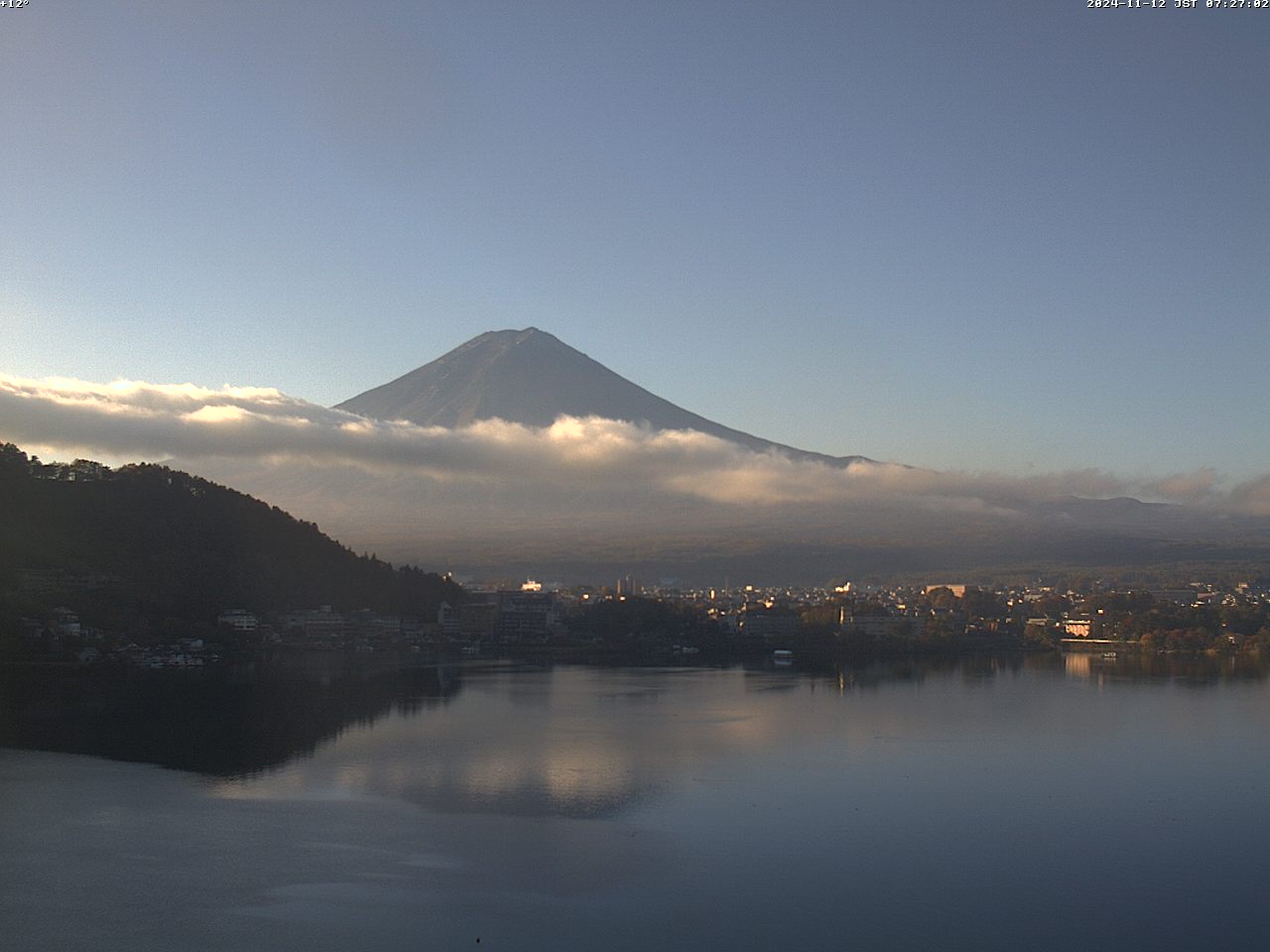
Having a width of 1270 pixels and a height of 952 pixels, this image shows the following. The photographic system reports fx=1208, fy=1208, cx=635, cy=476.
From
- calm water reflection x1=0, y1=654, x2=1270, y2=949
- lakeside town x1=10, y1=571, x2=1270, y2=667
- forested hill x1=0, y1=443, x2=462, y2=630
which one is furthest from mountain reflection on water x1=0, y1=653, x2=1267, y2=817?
forested hill x1=0, y1=443, x2=462, y2=630

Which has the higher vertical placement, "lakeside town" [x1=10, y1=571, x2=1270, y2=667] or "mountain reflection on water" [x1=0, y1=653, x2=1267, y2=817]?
"lakeside town" [x1=10, y1=571, x2=1270, y2=667]

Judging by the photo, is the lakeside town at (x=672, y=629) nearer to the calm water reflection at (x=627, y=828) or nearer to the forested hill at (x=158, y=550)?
the forested hill at (x=158, y=550)

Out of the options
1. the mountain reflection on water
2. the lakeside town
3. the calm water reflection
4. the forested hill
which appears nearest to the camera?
the calm water reflection

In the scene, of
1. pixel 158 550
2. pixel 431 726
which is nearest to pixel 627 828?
pixel 431 726

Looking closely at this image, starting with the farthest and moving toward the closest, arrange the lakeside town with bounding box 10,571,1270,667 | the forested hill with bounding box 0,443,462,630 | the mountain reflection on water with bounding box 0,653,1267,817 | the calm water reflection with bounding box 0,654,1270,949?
the forested hill with bounding box 0,443,462,630, the lakeside town with bounding box 10,571,1270,667, the mountain reflection on water with bounding box 0,653,1267,817, the calm water reflection with bounding box 0,654,1270,949

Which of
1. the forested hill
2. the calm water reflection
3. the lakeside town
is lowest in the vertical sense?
the calm water reflection

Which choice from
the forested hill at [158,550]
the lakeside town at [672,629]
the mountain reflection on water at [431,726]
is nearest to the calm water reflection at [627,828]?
the mountain reflection on water at [431,726]

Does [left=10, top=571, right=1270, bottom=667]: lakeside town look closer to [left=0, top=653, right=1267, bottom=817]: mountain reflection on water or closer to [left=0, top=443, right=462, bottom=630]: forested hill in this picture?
[left=0, top=443, right=462, bottom=630]: forested hill

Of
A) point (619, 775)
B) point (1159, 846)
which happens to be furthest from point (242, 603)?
point (1159, 846)
